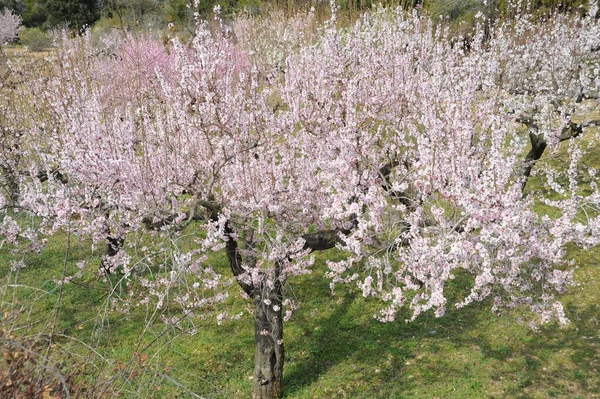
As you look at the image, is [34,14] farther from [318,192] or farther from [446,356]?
[446,356]

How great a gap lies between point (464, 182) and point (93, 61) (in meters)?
16.2

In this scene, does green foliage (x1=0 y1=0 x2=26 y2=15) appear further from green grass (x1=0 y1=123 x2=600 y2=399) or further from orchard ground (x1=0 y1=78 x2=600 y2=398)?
orchard ground (x1=0 y1=78 x2=600 y2=398)

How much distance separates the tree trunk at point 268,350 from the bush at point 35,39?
28.4 meters

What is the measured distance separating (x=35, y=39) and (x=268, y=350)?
33686mm

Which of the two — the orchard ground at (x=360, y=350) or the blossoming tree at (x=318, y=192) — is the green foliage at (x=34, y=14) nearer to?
the blossoming tree at (x=318, y=192)

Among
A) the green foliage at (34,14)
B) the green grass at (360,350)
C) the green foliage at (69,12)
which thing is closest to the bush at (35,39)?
the green foliage at (34,14)

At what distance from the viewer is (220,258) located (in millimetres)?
11289

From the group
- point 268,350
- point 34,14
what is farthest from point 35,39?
point 268,350

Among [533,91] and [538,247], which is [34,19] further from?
[538,247]

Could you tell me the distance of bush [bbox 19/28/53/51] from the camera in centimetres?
3009

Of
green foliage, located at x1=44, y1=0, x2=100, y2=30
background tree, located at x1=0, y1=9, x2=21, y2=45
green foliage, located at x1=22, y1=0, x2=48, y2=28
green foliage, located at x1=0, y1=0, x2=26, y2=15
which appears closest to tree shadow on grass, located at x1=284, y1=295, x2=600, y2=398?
background tree, located at x1=0, y1=9, x2=21, y2=45

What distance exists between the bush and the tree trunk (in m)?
28.4

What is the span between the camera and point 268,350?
6.90m

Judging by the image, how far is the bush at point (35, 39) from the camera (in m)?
30.1
